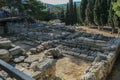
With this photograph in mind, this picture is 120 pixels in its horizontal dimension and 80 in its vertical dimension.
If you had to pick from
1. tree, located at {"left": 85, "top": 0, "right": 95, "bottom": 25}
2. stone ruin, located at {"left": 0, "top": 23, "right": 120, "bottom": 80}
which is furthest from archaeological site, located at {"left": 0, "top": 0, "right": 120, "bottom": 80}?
tree, located at {"left": 85, "top": 0, "right": 95, "bottom": 25}

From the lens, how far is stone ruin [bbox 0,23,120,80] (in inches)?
223

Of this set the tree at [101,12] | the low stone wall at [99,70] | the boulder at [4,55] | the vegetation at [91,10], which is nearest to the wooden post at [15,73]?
the boulder at [4,55]

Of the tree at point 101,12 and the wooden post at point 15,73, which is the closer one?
the wooden post at point 15,73

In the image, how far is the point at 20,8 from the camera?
70.5ft

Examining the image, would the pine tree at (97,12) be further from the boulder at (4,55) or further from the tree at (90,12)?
the boulder at (4,55)

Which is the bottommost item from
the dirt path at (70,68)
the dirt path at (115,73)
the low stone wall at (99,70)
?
the dirt path at (115,73)

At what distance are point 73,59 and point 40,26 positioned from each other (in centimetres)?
812

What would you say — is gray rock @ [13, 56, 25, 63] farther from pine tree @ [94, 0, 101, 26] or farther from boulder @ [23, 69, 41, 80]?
pine tree @ [94, 0, 101, 26]

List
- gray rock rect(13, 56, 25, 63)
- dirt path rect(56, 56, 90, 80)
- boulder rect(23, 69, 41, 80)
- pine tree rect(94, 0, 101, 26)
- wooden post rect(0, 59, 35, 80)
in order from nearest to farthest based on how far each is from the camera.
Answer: wooden post rect(0, 59, 35, 80)
boulder rect(23, 69, 41, 80)
gray rock rect(13, 56, 25, 63)
dirt path rect(56, 56, 90, 80)
pine tree rect(94, 0, 101, 26)

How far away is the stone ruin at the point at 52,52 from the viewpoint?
5.67 metres

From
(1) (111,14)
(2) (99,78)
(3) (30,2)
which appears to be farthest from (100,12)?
(2) (99,78)

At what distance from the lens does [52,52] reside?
32.1ft

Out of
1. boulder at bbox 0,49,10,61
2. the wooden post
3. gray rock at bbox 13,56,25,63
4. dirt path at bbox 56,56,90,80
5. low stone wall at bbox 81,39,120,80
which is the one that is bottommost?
dirt path at bbox 56,56,90,80

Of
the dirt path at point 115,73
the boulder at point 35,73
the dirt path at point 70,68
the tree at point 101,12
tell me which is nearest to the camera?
the boulder at point 35,73
